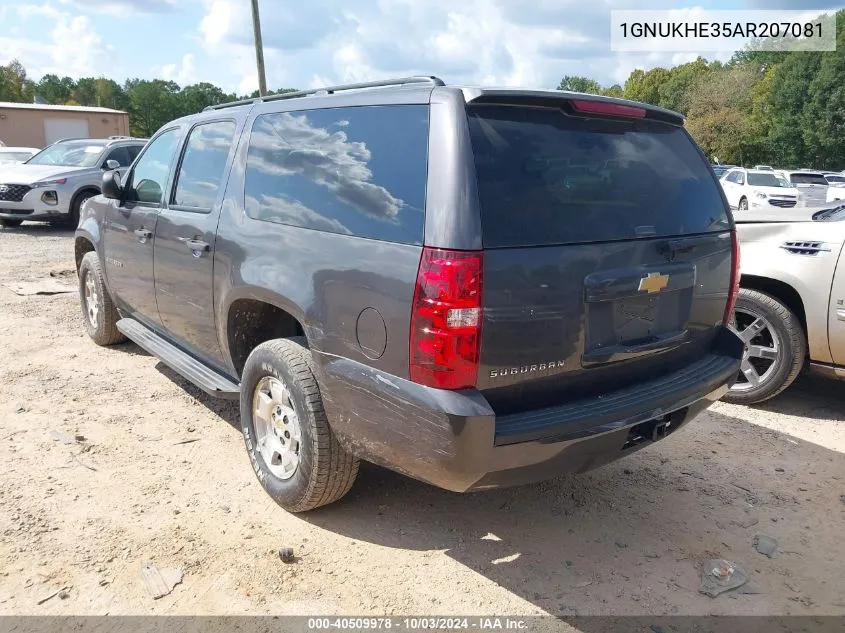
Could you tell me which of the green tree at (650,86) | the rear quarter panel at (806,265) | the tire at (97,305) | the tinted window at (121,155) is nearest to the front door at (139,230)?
the tire at (97,305)

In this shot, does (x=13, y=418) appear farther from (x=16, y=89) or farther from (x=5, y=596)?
(x=16, y=89)

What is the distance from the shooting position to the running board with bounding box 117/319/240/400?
147 inches

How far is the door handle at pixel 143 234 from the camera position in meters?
4.36

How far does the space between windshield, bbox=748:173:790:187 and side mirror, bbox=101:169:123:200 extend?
22.8 metres

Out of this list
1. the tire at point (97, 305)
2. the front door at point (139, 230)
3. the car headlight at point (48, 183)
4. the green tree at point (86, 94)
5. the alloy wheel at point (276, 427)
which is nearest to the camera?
the alloy wheel at point (276, 427)

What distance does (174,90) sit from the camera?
8719cm

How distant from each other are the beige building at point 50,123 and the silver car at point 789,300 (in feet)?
125

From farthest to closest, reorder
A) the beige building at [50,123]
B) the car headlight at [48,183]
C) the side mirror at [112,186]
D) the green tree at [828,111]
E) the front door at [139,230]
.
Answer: the green tree at [828,111]
the beige building at [50,123]
the car headlight at [48,183]
the side mirror at [112,186]
the front door at [139,230]

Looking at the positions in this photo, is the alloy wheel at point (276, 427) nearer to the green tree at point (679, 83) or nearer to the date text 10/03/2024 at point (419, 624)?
the date text 10/03/2024 at point (419, 624)

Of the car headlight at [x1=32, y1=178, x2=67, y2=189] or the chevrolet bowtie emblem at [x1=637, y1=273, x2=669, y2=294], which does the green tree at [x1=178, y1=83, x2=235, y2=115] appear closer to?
the car headlight at [x1=32, y1=178, x2=67, y2=189]

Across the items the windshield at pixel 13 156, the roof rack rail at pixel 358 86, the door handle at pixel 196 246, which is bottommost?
the door handle at pixel 196 246

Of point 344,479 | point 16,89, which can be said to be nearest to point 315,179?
point 344,479

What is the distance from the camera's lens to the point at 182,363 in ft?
13.6

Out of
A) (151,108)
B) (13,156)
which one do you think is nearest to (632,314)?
(13,156)
